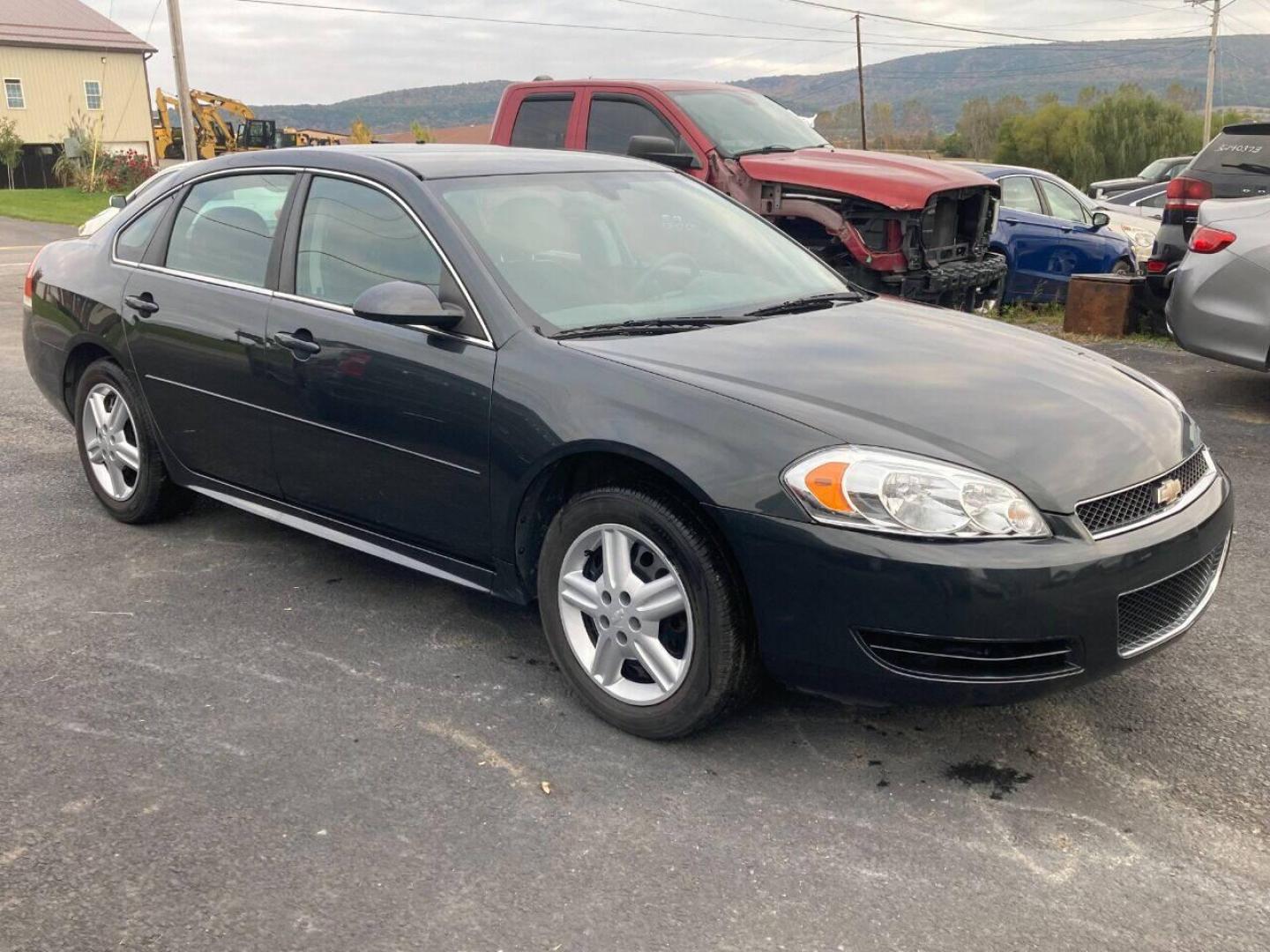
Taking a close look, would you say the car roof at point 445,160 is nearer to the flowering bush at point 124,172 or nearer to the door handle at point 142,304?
the door handle at point 142,304

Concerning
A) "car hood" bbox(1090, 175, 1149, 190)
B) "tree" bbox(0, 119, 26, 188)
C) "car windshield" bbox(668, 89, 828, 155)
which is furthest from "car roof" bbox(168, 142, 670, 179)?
"tree" bbox(0, 119, 26, 188)

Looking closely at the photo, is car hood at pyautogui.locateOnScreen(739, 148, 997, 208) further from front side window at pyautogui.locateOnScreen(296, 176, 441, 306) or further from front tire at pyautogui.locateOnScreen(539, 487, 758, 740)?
front tire at pyautogui.locateOnScreen(539, 487, 758, 740)

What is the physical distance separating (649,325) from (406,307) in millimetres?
745

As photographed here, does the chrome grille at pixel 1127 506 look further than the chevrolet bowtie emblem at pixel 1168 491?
No

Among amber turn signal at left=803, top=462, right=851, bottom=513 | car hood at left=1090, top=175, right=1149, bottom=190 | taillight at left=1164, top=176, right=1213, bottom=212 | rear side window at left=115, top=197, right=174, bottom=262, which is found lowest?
car hood at left=1090, top=175, right=1149, bottom=190

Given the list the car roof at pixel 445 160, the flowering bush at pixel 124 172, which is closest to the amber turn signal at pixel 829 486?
the car roof at pixel 445 160

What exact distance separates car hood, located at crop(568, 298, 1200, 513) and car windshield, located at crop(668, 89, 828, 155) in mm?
5734

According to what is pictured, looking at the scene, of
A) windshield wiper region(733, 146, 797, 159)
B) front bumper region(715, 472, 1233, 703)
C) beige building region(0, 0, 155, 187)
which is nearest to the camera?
front bumper region(715, 472, 1233, 703)

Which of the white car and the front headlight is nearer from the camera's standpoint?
the front headlight

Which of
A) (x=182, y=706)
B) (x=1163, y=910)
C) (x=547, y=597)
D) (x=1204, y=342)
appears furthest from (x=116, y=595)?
(x=1204, y=342)

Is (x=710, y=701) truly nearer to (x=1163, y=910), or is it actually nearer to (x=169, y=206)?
(x=1163, y=910)

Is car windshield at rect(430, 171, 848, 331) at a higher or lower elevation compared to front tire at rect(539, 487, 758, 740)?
higher

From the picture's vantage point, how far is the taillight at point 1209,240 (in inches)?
278

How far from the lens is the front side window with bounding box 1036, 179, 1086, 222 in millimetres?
12695
